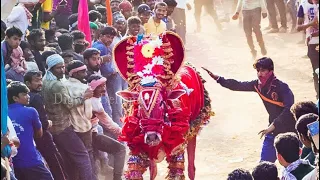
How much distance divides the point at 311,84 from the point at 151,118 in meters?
6.64

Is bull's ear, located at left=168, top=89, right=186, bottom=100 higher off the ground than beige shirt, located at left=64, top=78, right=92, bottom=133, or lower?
higher

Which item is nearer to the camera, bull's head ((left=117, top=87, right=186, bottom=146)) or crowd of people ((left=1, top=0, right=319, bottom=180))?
crowd of people ((left=1, top=0, right=319, bottom=180))

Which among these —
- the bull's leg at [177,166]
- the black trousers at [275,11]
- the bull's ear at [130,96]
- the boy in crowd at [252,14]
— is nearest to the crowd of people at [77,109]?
the bull's ear at [130,96]

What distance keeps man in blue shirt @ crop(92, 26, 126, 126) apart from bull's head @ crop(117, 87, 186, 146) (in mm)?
2954

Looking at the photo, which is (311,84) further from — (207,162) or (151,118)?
(151,118)

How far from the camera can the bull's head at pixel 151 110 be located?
20.8 feet

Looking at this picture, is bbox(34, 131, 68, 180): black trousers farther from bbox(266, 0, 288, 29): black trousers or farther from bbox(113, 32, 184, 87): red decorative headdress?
bbox(266, 0, 288, 29): black trousers

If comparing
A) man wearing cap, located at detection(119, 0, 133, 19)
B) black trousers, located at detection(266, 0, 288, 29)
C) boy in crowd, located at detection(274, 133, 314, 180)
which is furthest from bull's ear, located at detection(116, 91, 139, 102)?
black trousers, located at detection(266, 0, 288, 29)

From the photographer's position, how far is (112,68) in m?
9.71

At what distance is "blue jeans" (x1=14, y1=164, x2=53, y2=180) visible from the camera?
6895mm

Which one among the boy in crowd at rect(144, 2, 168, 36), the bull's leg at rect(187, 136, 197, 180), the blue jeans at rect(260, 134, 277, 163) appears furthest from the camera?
the boy in crowd at rect(144, 2, 168, 36)

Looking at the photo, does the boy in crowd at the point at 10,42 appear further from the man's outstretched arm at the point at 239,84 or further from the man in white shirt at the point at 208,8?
the man in white shirt at the point at 208,8

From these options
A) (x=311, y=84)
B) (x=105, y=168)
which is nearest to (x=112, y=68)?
(x=105, y=168)

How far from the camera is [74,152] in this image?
766 centimetres
